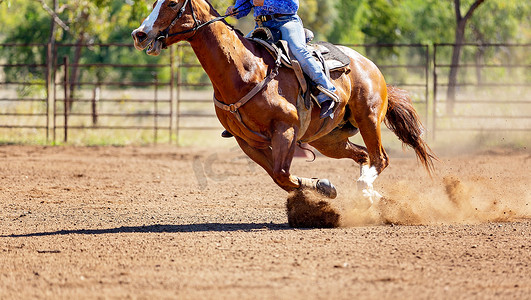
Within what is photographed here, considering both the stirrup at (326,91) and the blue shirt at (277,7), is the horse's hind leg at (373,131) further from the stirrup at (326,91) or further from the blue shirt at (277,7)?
the blue shirt at (277,7)

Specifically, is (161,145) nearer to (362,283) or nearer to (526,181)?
(526,181)

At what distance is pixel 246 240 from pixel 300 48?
6.67ft

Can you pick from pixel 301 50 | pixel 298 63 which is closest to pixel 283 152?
pixel 298 63

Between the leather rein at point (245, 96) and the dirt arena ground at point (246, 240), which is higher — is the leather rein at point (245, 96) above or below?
above

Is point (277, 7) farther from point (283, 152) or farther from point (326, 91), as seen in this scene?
point (283, 152)

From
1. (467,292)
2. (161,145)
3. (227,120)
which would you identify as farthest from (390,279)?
(161,145)

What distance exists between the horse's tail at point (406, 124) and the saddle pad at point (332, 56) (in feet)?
3.88

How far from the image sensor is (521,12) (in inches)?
1473

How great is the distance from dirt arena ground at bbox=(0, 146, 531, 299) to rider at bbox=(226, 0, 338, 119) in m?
1.29

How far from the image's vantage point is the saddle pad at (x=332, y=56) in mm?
7227

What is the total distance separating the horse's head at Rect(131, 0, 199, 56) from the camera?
6074 millimetres

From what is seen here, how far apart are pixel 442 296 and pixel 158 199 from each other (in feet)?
17.5

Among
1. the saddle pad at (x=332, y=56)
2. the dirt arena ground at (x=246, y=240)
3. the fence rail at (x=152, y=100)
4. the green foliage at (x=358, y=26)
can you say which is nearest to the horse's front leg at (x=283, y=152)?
the dirt arena ground at (x=246, y=240)

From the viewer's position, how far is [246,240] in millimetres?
6039
